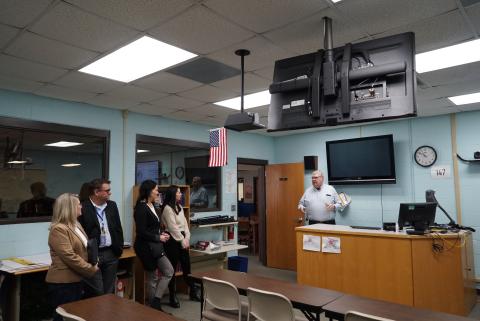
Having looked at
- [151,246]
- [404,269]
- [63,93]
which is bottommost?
[404,269]

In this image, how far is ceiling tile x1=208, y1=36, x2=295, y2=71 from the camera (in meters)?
2.87

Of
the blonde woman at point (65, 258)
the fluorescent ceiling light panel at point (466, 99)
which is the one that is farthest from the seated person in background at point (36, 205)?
the fluorescent ceiling light panel at point (466, 99)

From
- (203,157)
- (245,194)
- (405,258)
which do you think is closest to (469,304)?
(405,258)

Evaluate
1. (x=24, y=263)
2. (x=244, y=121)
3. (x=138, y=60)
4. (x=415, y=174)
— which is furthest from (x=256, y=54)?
(x=415, y=174)

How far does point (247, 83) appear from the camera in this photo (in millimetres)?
3926

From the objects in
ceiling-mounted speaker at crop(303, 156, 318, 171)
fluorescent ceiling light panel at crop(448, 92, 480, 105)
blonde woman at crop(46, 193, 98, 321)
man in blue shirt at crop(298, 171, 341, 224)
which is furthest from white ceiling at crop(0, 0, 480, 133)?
ceiling-mounted speaker at crop(303, 156, 318, 171)

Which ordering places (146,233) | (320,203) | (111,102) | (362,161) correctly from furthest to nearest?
(362,161), (320,203), (111,102), (146,233)

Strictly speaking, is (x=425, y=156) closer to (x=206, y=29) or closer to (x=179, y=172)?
(x=206, y=29)

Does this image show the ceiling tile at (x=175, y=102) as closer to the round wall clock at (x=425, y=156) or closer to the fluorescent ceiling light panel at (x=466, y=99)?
the fluorescent ceiling light panel at (x=466, y=99)

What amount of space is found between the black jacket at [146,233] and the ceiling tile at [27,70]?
1.72m

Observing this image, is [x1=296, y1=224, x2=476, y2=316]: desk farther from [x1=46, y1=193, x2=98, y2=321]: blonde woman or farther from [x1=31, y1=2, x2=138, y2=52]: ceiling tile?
[x1=31, y1=2, x2=138, y2=52]: ceiling tile

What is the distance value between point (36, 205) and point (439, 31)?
4.89 meters

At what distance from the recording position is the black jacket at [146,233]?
399cm

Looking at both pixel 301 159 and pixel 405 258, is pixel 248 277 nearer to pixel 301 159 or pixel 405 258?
pixel 405 258
